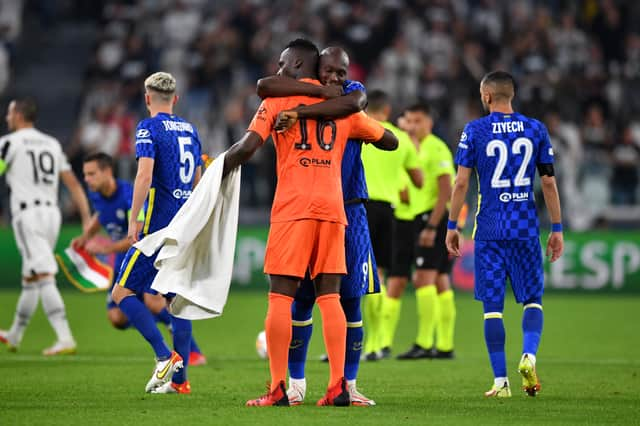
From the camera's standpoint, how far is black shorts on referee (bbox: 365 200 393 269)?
39.7 ft

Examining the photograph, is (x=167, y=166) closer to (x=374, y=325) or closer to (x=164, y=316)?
(x=164, y=316)

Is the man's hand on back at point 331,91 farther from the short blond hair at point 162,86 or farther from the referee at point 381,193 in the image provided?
the referee at point 381,193

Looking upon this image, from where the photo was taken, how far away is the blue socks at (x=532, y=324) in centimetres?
873

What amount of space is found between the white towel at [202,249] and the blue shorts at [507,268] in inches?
78.2

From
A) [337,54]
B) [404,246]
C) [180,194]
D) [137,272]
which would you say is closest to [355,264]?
[337,54]

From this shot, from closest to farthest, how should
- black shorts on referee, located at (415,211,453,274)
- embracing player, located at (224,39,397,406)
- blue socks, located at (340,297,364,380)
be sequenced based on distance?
embracing player, located at (224,39,397,406) < blue socks, located at (340,297,364,380) < black shorts on referee, located at (415,211,453,274)

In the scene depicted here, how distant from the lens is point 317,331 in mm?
14992

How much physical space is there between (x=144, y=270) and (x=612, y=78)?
16.9m

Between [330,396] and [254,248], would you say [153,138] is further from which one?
[254,248]

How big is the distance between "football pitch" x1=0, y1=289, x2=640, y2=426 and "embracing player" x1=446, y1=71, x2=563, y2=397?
77 centimetres

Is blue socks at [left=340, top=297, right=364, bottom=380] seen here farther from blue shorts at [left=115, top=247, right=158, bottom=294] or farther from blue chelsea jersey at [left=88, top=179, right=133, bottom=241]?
blue chelsea jersey at [left=88, top=179, right=133, bottom=241]

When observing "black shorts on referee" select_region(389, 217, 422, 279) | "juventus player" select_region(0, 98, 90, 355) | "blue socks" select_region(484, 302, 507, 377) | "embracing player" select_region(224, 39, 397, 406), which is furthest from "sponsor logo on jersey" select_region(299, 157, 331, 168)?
"juventus player" select_region(0, 98, 90, 355)

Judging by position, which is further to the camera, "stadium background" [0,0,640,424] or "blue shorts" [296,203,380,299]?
"stadium background" [0,0,640,424]

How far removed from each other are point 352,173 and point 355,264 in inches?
26.3
